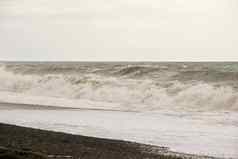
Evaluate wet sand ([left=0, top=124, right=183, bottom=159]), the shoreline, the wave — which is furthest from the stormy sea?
wet sand ([left=0, top=124, right=183, bottom=159])

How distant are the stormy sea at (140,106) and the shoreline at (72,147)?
0.66m

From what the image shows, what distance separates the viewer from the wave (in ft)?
58.1

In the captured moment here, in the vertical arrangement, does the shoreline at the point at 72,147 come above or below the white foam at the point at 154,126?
above

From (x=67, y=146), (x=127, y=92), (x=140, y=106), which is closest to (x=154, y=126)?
(x=67, y=146)

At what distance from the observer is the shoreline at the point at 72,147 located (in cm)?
748

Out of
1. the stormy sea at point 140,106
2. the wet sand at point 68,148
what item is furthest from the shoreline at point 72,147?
the stormy sea at point 140,106

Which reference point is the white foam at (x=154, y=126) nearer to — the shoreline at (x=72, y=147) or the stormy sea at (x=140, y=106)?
the stormy sea at (x=140, y=106)

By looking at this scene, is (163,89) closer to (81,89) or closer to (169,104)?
(169,104)

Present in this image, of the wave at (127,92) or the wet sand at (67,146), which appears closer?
the wet sand at (67,146)

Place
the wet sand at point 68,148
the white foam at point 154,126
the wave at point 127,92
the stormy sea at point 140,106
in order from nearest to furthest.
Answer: the wet sand at point 68,148 → the white foam at point 154,126 → the stormy sea at point 140,106 → the wave at point 127,92

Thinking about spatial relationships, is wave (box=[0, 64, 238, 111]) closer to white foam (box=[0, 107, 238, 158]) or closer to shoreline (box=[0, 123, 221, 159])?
white foam (box=[0, 107, 238, 158])

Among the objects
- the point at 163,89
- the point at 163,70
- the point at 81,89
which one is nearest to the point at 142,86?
the point at 163,89

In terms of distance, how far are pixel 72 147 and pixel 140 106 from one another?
31.3 ft

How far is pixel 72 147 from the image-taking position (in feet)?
27.0
